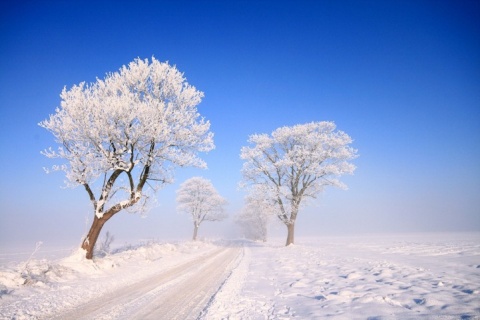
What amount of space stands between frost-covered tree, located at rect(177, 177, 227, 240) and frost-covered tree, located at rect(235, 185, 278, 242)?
7622 millimetres

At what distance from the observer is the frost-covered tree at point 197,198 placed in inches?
1895

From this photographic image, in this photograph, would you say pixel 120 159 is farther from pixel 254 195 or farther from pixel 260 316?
pixel 254 195

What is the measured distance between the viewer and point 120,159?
13.7 m

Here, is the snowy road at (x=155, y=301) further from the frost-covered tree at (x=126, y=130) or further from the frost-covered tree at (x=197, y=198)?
the frost-covered tree at (x=197, y=198)

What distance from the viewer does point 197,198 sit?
4844cm

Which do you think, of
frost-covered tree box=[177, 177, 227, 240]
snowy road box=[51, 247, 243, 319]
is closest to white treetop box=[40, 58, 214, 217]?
snowy road box=[51, 247, 243, 319]

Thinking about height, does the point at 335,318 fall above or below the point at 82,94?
below

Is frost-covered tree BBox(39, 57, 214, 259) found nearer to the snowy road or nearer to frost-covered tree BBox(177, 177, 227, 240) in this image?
the snowy road

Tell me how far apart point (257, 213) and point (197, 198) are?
50.9 ft

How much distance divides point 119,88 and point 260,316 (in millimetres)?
13792

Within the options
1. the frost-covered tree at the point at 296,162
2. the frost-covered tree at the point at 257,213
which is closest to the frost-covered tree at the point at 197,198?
the frost-covered tree at the point at 257,213

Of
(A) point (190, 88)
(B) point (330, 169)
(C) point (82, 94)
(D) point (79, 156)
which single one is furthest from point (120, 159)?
(B) point (330, 169)

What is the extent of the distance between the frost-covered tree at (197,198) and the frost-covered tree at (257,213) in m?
7.62

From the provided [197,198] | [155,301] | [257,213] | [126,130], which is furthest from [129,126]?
[257,213]
